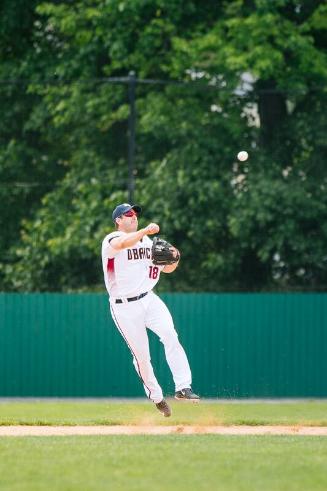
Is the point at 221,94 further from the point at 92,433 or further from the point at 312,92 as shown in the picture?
the point at 92,433

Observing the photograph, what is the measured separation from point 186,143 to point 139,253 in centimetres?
1133

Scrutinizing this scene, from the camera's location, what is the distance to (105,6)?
2364 cm

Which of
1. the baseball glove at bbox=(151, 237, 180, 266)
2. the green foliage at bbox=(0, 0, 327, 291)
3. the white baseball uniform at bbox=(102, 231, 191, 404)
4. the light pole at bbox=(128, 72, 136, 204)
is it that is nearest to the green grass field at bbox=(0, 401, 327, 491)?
the white baseball uniform at bbox=(102, 231, 191, 404)

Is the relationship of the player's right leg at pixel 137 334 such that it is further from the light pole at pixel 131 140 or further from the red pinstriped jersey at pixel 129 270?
the light pole at pixel 131 140

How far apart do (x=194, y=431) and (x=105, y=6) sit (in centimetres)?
1345

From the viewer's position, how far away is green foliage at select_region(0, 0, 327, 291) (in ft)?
73.6

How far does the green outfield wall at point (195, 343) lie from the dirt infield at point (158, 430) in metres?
7.79

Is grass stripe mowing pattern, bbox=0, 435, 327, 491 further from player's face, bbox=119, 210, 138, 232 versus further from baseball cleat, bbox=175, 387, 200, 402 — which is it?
player's face, bbox=119, 210, 138, 232

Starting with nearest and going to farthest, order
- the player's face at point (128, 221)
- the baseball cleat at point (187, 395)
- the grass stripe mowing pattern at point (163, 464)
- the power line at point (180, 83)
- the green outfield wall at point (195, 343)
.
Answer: the grass stripe mowing pattern at point (163, 464), the baseball cleat at point (187, 395), the player's face at point (128, 221), the green outfield wall at point (195, 343), the power line at point (180, 83)

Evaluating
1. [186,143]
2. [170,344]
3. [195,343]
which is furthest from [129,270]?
[186,143]

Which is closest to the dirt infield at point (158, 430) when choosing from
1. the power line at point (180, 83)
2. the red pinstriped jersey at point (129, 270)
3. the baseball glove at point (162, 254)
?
the red pinstriped jersey at point (129, 270)

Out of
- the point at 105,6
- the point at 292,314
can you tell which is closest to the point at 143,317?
the point at 292,314

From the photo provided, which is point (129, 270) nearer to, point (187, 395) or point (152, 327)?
point (152, 327)

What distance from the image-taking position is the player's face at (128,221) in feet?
38.5
